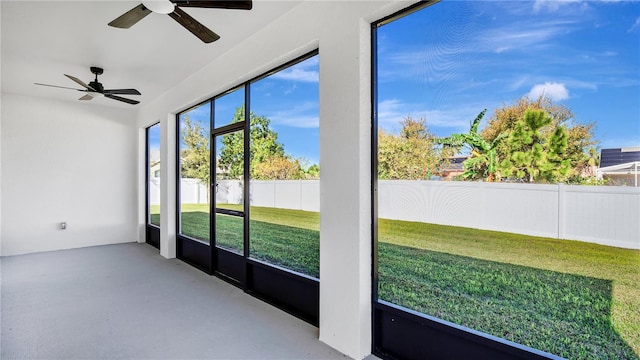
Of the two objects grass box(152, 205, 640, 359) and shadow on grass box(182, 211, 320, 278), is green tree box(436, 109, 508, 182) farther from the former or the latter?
shadow on grass box(182, 211, 320, 278)

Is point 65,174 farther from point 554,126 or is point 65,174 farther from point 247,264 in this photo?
point 554,126

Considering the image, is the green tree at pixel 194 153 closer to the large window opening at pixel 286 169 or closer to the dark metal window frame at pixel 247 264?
the dark metal window frame at pixel 247 264

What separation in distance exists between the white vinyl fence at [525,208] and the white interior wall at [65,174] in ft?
20.8

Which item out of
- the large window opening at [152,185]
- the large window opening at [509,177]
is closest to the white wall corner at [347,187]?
the large window opening at [509,177]

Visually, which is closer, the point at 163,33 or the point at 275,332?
the point at 275,332

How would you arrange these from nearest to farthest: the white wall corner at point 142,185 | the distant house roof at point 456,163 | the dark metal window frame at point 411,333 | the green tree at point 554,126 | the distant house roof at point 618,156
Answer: the distant house roof at point 618,156, the green tree at point 554,126, the dark metal window frame at point 411,333, the distant house roof at point 456,163, the white wall corner at point 142,185

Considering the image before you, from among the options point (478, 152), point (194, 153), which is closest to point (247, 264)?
point (194, 153)

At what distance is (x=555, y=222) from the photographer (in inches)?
67.6

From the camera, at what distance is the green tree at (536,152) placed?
1.71m

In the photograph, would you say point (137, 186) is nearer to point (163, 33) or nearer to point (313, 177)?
point (163, 33)

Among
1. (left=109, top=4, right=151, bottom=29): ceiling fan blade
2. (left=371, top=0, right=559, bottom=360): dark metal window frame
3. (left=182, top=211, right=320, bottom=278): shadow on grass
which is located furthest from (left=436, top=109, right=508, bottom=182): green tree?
(left=109, top=4, right=151, bottom=29): ceiling fan blade

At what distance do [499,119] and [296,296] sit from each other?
7.68 ft

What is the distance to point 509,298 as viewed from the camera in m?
1.90

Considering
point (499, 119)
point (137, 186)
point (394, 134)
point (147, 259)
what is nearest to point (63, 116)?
point (137, 186)
